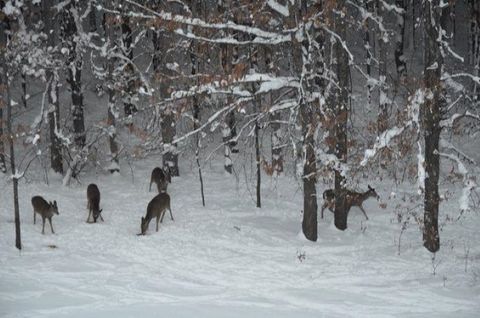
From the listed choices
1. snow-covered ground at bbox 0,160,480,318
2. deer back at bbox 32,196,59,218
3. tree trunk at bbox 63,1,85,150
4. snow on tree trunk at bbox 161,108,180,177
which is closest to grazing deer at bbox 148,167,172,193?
snow-covered ground at bbox 0,160,480,318

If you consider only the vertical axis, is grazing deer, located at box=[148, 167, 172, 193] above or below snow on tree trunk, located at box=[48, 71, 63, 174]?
below

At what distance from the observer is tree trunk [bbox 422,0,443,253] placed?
1201 cm

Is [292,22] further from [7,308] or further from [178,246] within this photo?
[7,308]

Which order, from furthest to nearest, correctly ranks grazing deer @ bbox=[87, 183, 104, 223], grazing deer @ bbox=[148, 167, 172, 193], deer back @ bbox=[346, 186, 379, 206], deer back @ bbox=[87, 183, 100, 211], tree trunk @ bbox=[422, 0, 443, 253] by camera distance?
grazing deer @ bbox=[148, 167, 172, 193]
deer back @ bbox=[346, 186, 379, 206]
deer back @ bbox=[87, 183, 100, 211]
grazing deer @ bbox=[87, 183, 104, 223]
tree trunk @ bbox=[422, 0, 443, 253]

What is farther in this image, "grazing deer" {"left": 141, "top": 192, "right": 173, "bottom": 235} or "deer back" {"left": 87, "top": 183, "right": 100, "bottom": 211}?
"deer back" {"left": 87, "top": 183, "right": 100, "bottom": 211}

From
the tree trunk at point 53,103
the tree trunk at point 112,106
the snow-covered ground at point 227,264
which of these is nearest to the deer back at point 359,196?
the snow-covered ground at point 227,264

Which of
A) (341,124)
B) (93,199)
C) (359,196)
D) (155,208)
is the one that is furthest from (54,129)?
(359,196)

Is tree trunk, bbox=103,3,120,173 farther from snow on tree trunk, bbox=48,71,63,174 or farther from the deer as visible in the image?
the deer

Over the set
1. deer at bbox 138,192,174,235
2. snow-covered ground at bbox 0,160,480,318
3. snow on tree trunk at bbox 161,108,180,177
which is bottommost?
snow-covered ground at bbox 0,160,480,318

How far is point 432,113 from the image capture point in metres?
12.2

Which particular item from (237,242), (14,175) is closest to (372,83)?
(237,242)

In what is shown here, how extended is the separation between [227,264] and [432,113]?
566 cm

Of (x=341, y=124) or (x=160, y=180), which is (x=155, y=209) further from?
(x=341, y=124)

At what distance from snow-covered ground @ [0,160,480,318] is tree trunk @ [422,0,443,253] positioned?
815mm
